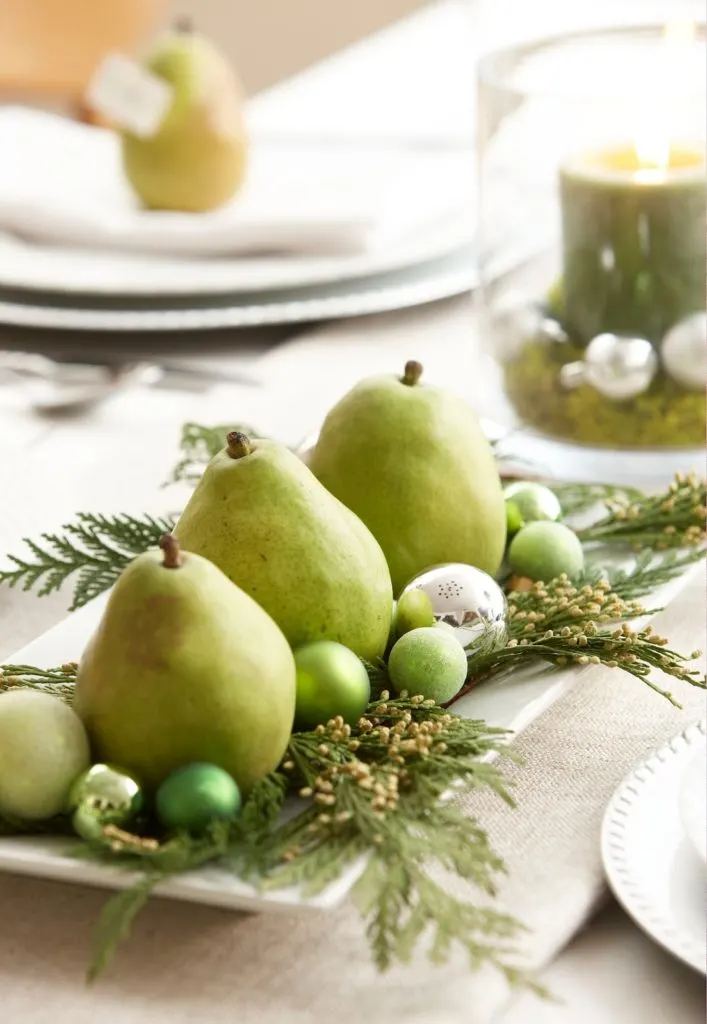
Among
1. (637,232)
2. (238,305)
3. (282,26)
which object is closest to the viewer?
(637,232)

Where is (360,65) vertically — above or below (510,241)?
above

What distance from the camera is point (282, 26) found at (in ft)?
9.96

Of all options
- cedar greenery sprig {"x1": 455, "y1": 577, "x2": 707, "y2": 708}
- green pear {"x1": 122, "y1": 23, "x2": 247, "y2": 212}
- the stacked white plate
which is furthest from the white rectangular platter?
green pear {"x1": 122, "y1": 23, "x2": 247, "y2": 212}

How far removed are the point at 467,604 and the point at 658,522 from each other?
169 millimetres

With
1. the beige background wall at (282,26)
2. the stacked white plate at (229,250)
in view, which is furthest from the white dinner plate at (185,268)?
the beige background wall at (282,26)

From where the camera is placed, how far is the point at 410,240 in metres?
1.06

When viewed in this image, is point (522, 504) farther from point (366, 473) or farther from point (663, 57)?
point (663, 57)

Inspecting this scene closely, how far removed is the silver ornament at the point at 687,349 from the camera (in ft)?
2.55

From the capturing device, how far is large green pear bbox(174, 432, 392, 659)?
519 millimetres

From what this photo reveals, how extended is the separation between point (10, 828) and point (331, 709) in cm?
11

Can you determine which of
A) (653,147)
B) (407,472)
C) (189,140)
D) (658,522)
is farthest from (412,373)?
(189,140)

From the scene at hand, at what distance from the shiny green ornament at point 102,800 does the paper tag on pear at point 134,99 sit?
0.66 meters

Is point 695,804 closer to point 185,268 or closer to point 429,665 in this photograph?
point 429,665

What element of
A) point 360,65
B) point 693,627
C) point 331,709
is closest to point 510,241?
point 693,627
